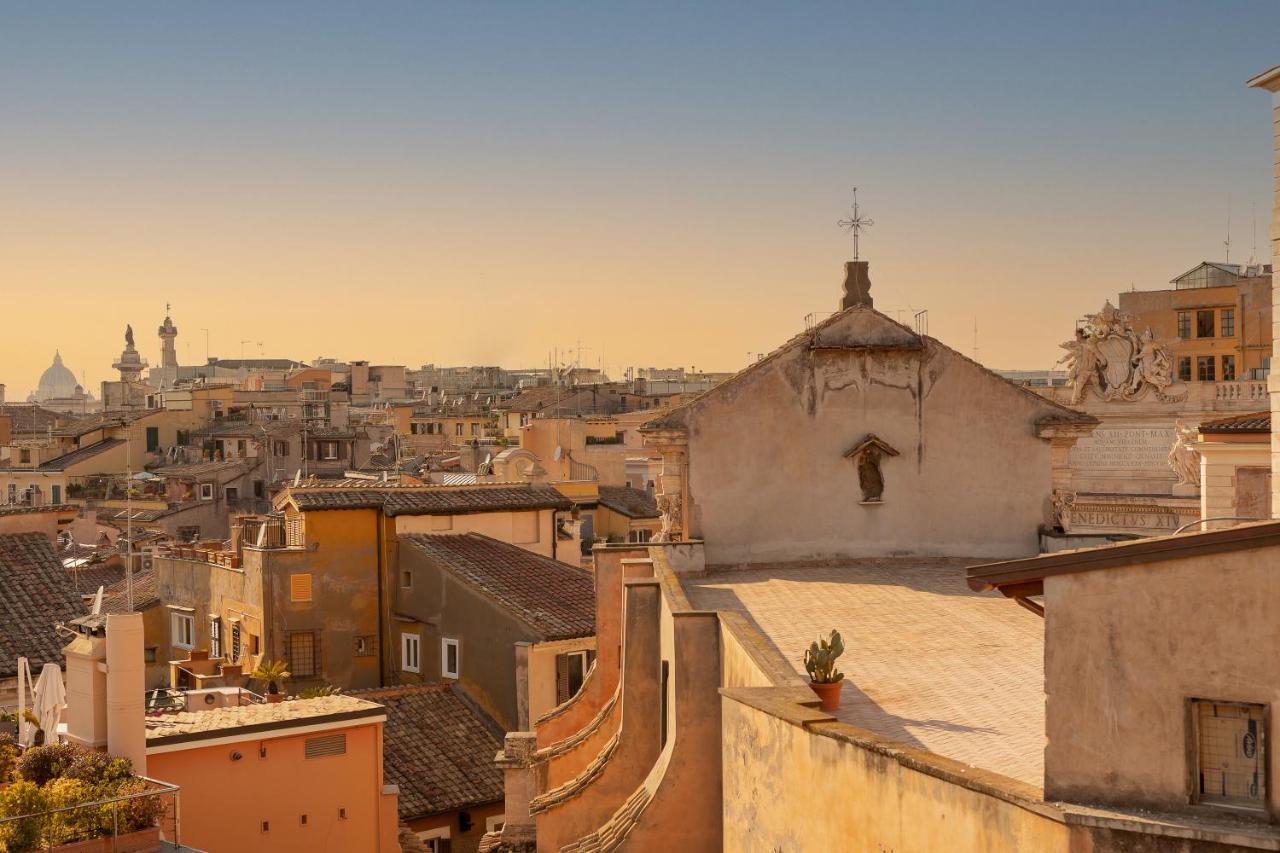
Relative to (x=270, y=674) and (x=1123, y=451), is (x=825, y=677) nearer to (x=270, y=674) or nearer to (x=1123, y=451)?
(x=270, y=674)

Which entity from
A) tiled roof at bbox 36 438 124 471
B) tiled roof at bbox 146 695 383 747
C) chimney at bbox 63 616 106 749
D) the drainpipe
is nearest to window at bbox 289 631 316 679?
the drainpipe

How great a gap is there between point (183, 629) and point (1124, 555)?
30.0 m

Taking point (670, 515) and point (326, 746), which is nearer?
point (326, 746)

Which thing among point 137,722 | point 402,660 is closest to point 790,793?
point 137,722

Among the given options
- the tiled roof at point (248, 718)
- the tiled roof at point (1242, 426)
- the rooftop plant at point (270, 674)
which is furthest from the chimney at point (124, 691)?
the tiled roof at point (1242, 426)

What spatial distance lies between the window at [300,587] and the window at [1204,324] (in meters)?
35.5

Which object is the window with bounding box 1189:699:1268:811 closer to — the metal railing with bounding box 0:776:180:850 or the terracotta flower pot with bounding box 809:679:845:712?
the terracotta flower pot with bounding box 809:679:845:712

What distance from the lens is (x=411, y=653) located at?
29.9m

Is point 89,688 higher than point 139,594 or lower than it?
higher

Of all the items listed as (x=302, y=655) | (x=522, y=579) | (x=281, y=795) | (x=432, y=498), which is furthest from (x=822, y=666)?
(x=432, y=498)

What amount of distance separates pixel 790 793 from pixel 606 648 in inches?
452

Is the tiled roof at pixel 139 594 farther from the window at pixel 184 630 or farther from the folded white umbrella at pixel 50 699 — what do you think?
the folded white umbrella at pixel 50 699

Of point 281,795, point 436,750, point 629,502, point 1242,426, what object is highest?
point 1242,426

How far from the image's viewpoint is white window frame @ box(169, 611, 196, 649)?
111ft
